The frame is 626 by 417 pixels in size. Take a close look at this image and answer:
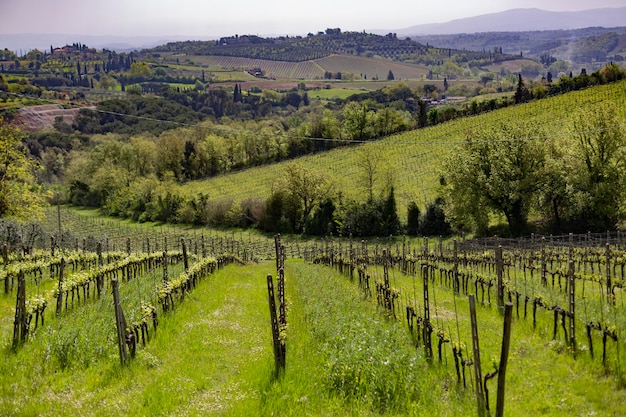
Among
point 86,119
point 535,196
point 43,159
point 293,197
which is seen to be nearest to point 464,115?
point 293,197

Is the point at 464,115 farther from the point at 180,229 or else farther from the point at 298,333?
the point at 298,333

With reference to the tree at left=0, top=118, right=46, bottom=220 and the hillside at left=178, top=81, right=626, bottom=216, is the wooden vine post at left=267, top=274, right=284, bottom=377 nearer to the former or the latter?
the tree at left=0, top=118, right=46, bottom=220

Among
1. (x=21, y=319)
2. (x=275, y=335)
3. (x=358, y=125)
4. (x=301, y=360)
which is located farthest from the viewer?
(x=358, y=125)

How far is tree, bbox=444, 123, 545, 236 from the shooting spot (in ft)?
141

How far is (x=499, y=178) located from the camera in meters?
42.9

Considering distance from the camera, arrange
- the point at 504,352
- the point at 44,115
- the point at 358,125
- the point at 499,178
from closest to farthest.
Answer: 1. the point at 504,352
2. the point at 499,178
3. the point at 358,125
4. the point at 44,115

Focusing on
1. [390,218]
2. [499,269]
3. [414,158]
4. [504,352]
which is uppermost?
[414,158]

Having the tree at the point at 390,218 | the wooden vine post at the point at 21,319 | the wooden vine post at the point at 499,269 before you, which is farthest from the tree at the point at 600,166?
the wooden vine post at the point at 21,319

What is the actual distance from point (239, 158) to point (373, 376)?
335ft

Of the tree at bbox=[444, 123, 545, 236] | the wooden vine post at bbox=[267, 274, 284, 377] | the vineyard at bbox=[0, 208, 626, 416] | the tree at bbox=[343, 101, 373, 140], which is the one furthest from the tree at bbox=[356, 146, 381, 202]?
the wooden vine post at bbox=[267, 274, 284, 377]

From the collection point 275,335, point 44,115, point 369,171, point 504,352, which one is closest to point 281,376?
point 275,335

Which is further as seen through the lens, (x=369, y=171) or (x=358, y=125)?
(x=358, y=125)

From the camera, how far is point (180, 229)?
74062mm

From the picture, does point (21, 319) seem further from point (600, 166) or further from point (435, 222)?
point (435, 222)
